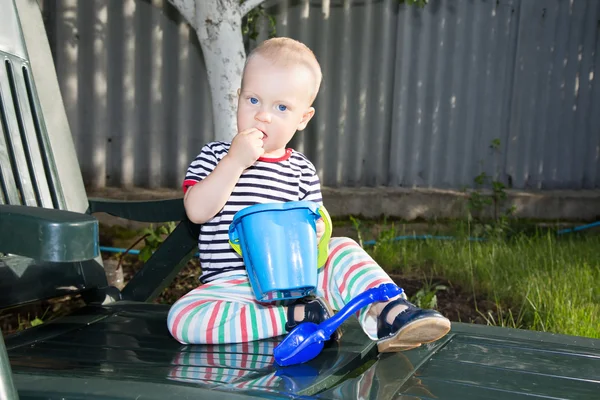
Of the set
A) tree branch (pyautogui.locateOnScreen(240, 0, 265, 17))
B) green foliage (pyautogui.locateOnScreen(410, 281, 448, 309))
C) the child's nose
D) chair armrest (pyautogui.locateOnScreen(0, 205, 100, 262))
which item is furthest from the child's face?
tree branch (pyautogui.locateOnScreen(240, 0, 265, 17))

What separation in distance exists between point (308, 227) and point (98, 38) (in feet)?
8.51

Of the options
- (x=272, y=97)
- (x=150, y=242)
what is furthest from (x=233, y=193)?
(x=150, y=242)

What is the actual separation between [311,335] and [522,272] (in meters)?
1.97

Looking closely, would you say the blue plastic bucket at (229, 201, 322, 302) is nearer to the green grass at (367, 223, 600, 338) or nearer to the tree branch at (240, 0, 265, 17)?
→ the green grass at (367, 223, 600, 338)

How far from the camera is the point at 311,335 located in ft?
4.85

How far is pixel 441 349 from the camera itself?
5.31 ft

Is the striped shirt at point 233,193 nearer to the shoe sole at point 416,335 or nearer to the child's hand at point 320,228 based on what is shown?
the child's hand at point 320,228

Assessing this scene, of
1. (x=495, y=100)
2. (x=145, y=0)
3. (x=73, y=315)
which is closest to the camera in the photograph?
(x=73, y=315)

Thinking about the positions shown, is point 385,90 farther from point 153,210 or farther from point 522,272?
point 153,210

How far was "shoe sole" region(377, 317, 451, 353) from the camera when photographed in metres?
1.49

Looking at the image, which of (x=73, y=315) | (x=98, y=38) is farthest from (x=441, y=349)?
(x=98, y=38)

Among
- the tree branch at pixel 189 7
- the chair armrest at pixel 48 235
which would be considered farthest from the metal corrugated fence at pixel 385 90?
the chair armrest at pixel 48 235

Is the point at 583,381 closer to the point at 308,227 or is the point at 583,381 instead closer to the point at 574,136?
the point at 308,227

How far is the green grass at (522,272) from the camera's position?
2629mm
